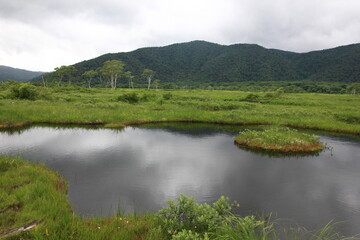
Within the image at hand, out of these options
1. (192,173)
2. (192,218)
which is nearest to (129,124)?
(192,173)

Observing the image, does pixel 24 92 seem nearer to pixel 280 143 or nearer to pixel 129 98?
pixel 129 98

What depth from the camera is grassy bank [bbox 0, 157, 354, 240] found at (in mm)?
5117

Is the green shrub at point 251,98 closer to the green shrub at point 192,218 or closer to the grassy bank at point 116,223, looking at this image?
the grassy bank at point 116,223

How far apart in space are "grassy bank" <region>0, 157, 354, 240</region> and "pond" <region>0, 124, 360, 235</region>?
4.76 feet

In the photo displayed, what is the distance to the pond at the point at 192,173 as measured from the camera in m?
8.42

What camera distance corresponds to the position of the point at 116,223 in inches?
240

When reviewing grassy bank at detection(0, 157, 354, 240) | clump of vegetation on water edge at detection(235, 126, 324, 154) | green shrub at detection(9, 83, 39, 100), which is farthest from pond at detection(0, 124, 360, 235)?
green shrub at detection(9, 83, 39, 100)

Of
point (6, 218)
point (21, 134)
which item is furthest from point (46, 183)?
point (21, 134)

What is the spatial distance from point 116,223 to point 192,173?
6.16 metres

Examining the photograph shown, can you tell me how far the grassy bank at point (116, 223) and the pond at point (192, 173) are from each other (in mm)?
1451

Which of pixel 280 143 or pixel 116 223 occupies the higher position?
pixel 280 143

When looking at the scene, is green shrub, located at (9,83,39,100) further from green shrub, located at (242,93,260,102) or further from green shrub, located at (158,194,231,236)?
green shrub, located at (242,93,260,102)

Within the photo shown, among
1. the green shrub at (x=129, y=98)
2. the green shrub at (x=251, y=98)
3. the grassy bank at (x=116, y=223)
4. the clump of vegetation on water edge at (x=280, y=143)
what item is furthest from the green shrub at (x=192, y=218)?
the green shrub at (x=251, y=98)

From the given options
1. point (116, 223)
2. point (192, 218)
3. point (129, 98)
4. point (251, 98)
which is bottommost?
point (116, 223)
